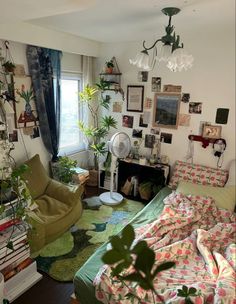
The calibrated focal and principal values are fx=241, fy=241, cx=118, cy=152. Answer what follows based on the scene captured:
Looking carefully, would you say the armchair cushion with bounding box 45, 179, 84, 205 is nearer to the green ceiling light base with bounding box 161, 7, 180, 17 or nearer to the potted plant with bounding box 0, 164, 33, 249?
the potted plant with bounding box 0, 164, 33, 249

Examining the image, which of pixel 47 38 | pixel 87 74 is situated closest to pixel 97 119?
pixel 87 74

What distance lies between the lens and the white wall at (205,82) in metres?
3.01

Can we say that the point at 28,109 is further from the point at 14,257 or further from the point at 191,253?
the point at 191,253

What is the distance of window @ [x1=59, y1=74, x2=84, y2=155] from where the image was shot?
389 cm

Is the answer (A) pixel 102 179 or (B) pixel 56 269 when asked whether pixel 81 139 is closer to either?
(A) pixel 102 179

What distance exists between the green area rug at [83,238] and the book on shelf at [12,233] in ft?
1.63

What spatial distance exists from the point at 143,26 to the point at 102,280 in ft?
8.54

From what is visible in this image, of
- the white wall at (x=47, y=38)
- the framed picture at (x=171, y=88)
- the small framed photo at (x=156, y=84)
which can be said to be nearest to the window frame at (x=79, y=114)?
the white wall at (x=47, y=38)

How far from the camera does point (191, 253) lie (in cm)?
197

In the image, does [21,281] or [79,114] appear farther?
[79,114]

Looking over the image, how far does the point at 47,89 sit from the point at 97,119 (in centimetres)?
119

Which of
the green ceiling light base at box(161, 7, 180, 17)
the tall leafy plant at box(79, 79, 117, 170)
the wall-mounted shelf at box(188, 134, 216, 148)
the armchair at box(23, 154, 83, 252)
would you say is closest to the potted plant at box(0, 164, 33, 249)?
the armchair at box(23, 154, 83, 252)

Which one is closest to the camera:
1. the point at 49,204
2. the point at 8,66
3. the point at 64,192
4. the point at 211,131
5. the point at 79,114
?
the point at 8,66

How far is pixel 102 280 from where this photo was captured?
1598 mm
